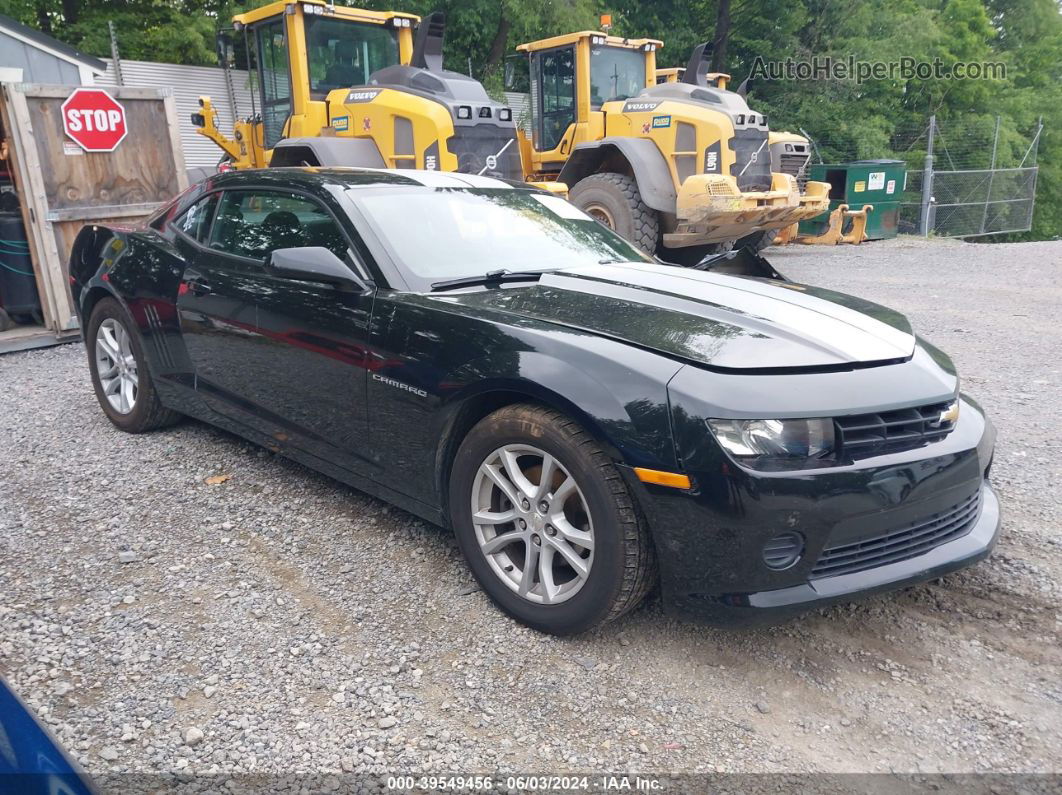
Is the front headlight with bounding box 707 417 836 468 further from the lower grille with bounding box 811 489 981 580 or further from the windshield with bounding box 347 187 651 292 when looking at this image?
the windshield with bounding box 347 187 651 292

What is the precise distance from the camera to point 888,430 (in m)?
2.68

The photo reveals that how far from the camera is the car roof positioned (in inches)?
157

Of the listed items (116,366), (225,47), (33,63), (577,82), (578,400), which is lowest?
(116,366)

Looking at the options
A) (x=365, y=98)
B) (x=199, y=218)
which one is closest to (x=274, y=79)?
(x=365, y=98)

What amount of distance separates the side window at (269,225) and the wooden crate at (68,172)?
3392mm

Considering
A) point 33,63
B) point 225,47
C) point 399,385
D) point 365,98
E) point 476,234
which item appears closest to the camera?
point 399,385

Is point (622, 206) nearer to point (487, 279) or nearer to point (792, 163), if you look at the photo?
point (792, 163)

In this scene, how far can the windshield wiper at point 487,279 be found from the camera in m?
3.47

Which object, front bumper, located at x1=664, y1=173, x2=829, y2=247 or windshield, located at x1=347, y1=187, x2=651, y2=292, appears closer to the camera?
windshield, located at x1=347, y1=187, x2=651, y2=292

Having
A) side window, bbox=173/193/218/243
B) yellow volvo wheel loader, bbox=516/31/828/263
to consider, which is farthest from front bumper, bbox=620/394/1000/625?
yellow volvo wheel loader, bbox=516/31/828/263

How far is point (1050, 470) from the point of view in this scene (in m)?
4.36

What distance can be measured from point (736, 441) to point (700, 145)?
9.18 m

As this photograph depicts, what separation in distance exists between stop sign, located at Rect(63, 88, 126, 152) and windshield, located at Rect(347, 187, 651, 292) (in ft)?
16.2

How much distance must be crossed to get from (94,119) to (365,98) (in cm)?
302
